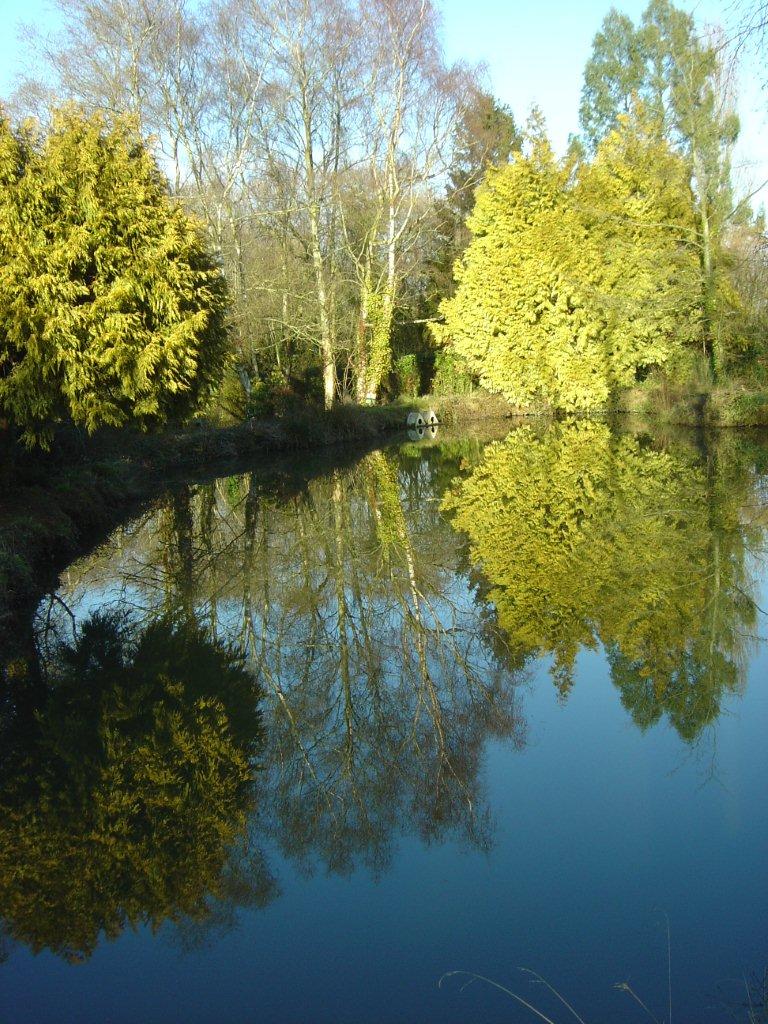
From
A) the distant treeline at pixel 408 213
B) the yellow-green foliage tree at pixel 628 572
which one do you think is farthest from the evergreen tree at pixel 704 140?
the yellow-green foliage tree at pixel 628 572

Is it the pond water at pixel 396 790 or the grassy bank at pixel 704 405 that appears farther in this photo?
the grassy bank at pixel 704 405

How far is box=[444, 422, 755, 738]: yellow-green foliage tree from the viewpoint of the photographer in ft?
21.4

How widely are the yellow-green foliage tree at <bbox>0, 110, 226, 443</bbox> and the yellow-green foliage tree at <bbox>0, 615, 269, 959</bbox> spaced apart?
4517 millimetres

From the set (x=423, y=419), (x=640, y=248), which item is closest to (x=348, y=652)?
(x=640, y=248)

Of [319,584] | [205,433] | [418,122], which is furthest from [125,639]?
[418,122]

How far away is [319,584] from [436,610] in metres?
1.69

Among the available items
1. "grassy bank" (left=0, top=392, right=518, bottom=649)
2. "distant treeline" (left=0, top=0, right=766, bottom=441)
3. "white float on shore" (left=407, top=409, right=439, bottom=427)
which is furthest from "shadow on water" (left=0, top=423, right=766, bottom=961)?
"white float on shore" (left=407, top=409, right=439, bottom=427)

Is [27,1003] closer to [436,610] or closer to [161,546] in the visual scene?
[436,610]

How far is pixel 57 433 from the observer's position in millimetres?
13117

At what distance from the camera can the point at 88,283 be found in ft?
37.4

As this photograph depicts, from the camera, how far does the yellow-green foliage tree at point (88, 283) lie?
35.1 feet

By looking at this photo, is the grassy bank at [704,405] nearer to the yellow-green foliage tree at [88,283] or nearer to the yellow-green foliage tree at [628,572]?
the yellow-green foliage tree at [628,572]

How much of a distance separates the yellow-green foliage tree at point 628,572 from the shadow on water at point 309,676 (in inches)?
1.4

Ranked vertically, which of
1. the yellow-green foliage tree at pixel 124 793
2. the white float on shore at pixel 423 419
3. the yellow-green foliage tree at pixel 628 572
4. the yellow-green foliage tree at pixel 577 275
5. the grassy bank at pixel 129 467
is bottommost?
the yellow-green foliage tree at pixel 124 793
